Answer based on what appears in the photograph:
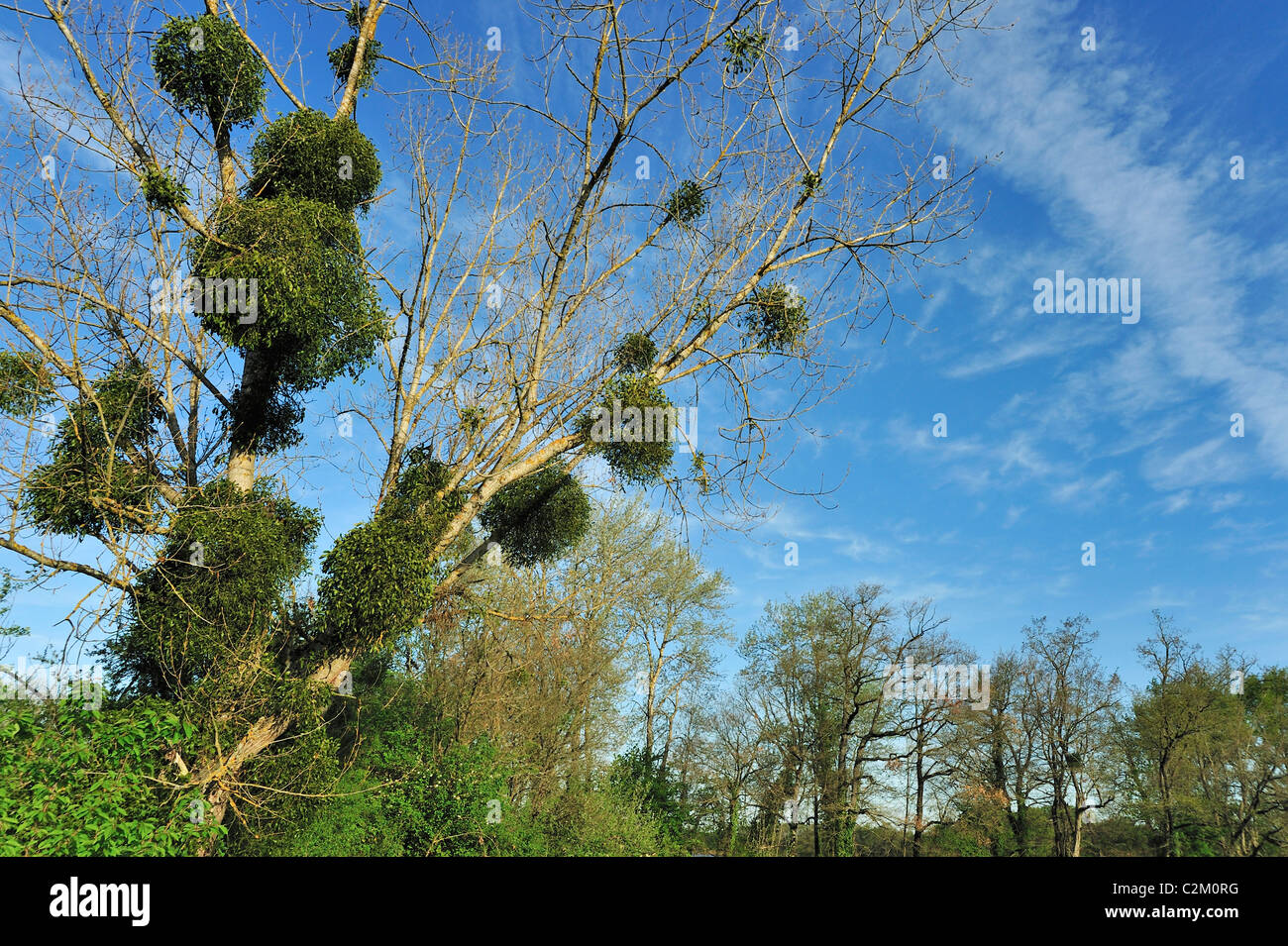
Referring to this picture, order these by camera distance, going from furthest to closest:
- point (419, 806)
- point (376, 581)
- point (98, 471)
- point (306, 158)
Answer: point (419, 806) < point (306, 158) < point (376, 581) < point (98, 471)

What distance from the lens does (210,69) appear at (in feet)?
30.5

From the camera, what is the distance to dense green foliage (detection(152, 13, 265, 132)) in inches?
360

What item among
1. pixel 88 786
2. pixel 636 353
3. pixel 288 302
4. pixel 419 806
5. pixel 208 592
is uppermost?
pixel 288 302

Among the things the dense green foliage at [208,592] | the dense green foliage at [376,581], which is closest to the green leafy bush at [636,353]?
the dense green foliage at [376,581]

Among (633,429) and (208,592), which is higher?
(633,429)

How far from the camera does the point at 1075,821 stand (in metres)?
27.6

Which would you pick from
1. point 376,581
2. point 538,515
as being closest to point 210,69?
point 376,581

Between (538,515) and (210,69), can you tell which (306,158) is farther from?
(538,515)

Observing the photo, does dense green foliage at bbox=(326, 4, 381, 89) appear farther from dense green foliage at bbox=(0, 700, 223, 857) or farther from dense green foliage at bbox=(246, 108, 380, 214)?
dense green foliage at bbox=(0, 700, 223, 857)

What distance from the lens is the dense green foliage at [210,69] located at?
30.0 ft

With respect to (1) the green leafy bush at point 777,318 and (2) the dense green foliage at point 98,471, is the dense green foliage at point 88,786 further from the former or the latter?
(1) the green leafy bush at point 777,318

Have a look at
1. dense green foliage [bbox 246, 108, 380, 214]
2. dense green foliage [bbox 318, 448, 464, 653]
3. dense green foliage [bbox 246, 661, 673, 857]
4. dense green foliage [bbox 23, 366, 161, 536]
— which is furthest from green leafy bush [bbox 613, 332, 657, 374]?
dense green foliage [bbox 246, 661, 673, 857]
